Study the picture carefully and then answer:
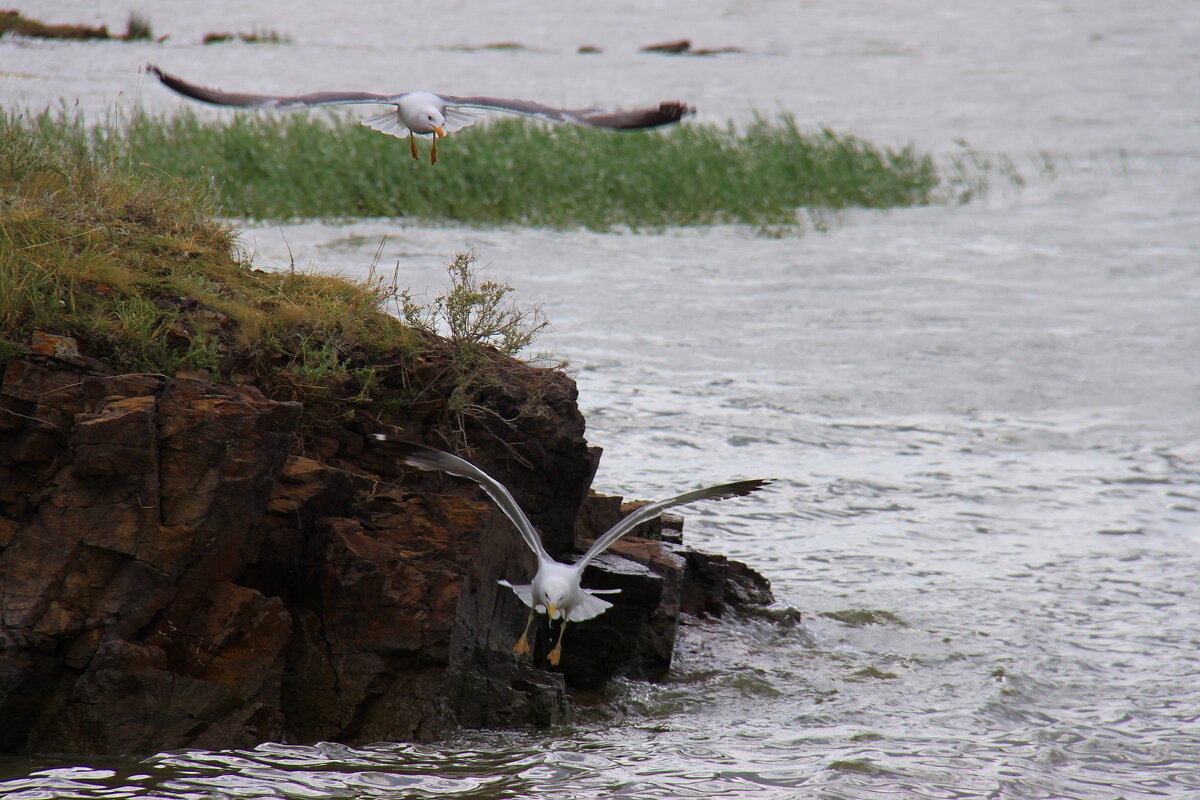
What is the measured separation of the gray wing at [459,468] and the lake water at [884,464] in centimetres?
96

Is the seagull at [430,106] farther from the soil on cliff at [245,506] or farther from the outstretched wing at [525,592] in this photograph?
the outstretched wing at [525,592]

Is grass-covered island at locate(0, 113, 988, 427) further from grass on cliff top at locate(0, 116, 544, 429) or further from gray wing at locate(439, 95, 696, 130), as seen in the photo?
gray wing at locate(439, 95, 696, 130)

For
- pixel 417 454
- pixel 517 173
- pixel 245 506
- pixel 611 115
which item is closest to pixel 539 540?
pixel 417 454

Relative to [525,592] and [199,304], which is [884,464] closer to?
[525,592]

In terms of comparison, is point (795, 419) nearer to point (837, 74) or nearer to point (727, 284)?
point (727, 284)

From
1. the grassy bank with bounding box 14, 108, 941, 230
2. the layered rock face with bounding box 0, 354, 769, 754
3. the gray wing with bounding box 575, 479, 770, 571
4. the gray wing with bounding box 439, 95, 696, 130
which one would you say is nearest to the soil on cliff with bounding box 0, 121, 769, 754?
the layered rock face with bounding box 0, 354, 769, 754

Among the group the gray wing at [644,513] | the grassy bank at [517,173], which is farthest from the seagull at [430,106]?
the grassy bank at [517,173]

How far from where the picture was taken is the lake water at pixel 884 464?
5.58 metres

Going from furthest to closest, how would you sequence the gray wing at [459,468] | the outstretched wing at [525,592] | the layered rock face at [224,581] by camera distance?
the outstretched wing at [525,592]
the gray wing at [459,468]
the layered rock face at [224,581]

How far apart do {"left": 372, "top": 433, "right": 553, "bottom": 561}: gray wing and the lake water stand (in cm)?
96

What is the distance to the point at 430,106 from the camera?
25.3ft

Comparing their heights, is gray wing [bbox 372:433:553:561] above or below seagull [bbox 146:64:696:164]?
below

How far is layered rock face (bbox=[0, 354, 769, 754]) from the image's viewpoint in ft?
Answer: 16.1

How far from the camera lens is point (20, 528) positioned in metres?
5.07
